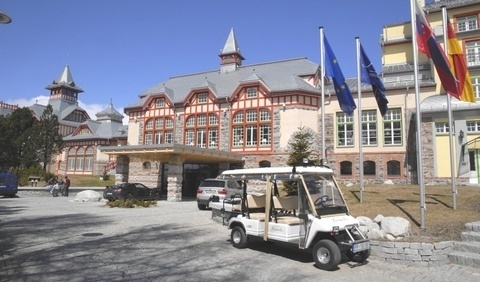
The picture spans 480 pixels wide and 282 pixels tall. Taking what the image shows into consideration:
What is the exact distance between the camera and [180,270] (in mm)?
7730

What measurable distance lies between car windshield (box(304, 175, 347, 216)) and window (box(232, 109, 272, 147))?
22482 mm

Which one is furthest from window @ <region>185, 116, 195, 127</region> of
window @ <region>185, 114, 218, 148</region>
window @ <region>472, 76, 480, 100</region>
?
window @ <region>472, 76, 480, 100</region>

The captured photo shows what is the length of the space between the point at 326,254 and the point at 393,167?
22681mm

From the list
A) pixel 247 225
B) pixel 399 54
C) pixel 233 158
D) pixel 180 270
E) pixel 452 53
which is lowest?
pixel 180 270

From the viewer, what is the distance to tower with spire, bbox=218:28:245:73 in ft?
135

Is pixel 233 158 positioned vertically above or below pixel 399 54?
below

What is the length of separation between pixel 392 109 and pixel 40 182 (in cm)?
3606

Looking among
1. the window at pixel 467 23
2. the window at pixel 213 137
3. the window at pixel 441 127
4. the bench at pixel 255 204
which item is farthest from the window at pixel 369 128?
the bench at pixel 255 204

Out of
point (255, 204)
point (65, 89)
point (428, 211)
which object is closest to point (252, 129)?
point (428, 211)

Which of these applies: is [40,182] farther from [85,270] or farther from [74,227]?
[85,270]

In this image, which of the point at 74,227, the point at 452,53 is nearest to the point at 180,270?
the point at 74,227

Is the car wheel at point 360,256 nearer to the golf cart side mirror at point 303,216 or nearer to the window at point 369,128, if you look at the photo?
the golf cart side mirror at point 303,216

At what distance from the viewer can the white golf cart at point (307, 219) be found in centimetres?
810

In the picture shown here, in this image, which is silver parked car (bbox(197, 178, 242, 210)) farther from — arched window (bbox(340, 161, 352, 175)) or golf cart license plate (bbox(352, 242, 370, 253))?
arched window (bbox(340, 161, 352, 175))
